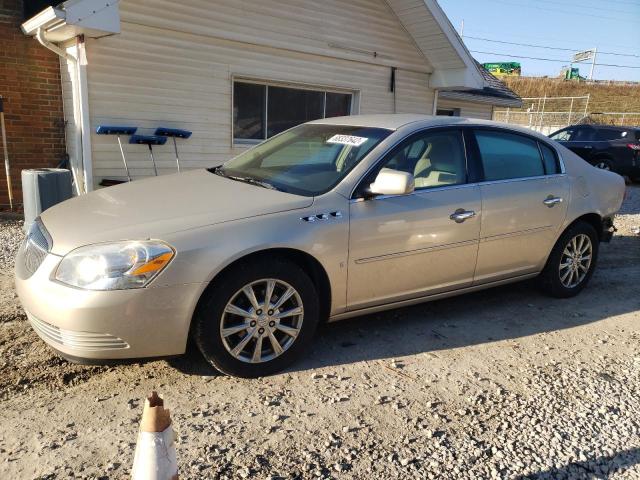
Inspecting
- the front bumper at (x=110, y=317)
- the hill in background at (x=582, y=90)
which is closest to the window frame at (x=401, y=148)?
the front bumper at (x=110, y=317)

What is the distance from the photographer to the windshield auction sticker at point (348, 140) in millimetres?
3818

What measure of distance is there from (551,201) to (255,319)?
2.88m

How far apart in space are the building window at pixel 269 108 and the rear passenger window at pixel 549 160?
17.3 feet

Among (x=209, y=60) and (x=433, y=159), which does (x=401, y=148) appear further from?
(x=209, y=60)

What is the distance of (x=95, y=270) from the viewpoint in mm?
2748

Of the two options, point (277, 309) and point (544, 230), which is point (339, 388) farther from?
point (544, 230)

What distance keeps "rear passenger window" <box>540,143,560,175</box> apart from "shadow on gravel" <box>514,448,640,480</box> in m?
2.62

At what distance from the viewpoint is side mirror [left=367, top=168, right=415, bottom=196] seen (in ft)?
10.9

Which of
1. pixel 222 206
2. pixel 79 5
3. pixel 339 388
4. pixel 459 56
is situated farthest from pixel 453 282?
pixel 459 56

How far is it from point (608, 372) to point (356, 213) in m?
2.06

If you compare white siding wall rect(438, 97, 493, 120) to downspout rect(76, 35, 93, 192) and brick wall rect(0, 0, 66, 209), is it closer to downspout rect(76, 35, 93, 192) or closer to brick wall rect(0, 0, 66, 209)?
downspout rect(76, 35, 93, 192)

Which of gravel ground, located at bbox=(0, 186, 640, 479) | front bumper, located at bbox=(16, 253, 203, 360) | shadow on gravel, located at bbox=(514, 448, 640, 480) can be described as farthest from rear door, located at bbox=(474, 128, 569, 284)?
front bumper, located at bbox=(16, 253, 203, 360)

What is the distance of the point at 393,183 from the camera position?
335 centimetres

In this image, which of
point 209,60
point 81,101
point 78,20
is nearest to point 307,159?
point 78,20
